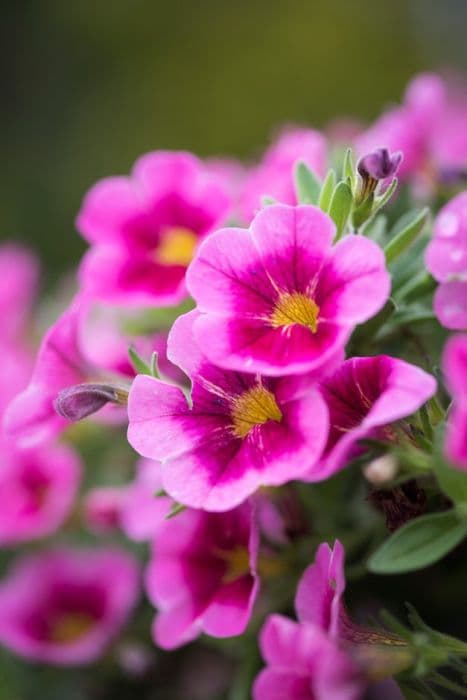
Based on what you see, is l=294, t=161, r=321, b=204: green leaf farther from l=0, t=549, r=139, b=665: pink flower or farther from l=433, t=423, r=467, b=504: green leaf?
l=0, t=549, r=139, b=665: pink flower

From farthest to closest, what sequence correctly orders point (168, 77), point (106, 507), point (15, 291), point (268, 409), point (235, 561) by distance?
1. point (168, 77)
2. point (15, 291)
3. point (106, 507)
4. point (235, 561)
5. point (268, 409)

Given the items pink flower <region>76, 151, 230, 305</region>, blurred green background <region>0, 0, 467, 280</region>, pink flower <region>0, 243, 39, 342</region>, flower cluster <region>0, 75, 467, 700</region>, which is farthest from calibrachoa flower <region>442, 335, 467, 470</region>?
blurred green background <region>0, 0, 467, 280</region>

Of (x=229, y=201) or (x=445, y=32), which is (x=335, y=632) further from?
(x=445, y=32)

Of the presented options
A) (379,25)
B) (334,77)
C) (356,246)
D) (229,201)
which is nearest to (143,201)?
(229,201)

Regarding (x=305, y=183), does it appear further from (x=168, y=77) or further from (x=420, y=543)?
(x=168, y=77)

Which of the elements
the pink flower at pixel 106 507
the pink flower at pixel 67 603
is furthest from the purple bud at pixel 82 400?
the pink flower at pixel 67 603

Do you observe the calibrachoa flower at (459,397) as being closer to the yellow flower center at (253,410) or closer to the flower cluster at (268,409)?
the flower cluster at (268,409)

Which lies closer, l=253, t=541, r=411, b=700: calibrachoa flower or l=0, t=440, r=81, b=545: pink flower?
l=253, t=541, r=411, b=700: calibrachoa flower

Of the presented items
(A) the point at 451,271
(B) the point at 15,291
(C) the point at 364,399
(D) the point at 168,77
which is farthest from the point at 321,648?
(D) the point at 168,77
